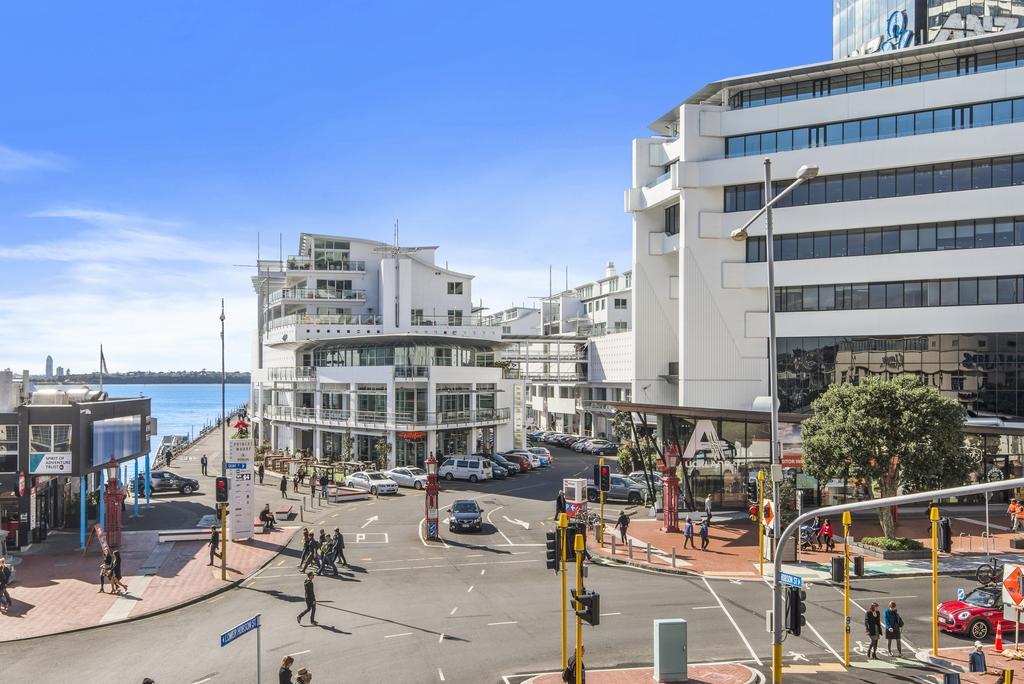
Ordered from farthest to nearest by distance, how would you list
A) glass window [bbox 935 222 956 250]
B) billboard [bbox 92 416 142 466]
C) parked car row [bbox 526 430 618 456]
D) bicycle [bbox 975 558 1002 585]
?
parked car row [bbox 526 430 618 456] → glass window [bbox 935 222 956 250] → billboard [bbox 92 416 142 466] → bicycle [bbox 975 558 1002 585]

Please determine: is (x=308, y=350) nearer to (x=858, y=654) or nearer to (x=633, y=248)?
(x=633, y=248)

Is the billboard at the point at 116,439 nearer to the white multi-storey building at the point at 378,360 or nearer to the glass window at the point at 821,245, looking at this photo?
the white multi-storey building at the point at 378,360

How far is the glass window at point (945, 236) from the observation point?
48.1 m

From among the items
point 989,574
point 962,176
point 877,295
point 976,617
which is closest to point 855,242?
point 877,295

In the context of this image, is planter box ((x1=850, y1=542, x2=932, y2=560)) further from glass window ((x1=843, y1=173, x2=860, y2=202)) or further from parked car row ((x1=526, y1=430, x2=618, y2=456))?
parked car row ((x1=526, y1=430, x2=618, y2=456))

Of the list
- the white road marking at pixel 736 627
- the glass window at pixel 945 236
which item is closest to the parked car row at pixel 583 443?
the glass window at pixel 945 236

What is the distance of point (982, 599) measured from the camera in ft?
71.3

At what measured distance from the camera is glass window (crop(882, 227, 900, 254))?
4919cm

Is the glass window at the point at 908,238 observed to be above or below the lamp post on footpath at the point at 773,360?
above

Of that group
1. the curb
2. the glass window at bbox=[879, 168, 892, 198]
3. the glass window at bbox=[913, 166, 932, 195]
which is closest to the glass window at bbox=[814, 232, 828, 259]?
the glass window at bbox=[879, 168, 892, 198]

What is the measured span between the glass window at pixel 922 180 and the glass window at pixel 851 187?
3.26 metres

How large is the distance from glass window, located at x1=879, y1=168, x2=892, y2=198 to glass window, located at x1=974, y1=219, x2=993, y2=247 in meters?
5.17

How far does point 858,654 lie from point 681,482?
75.0 ft

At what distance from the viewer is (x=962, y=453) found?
3086cm
